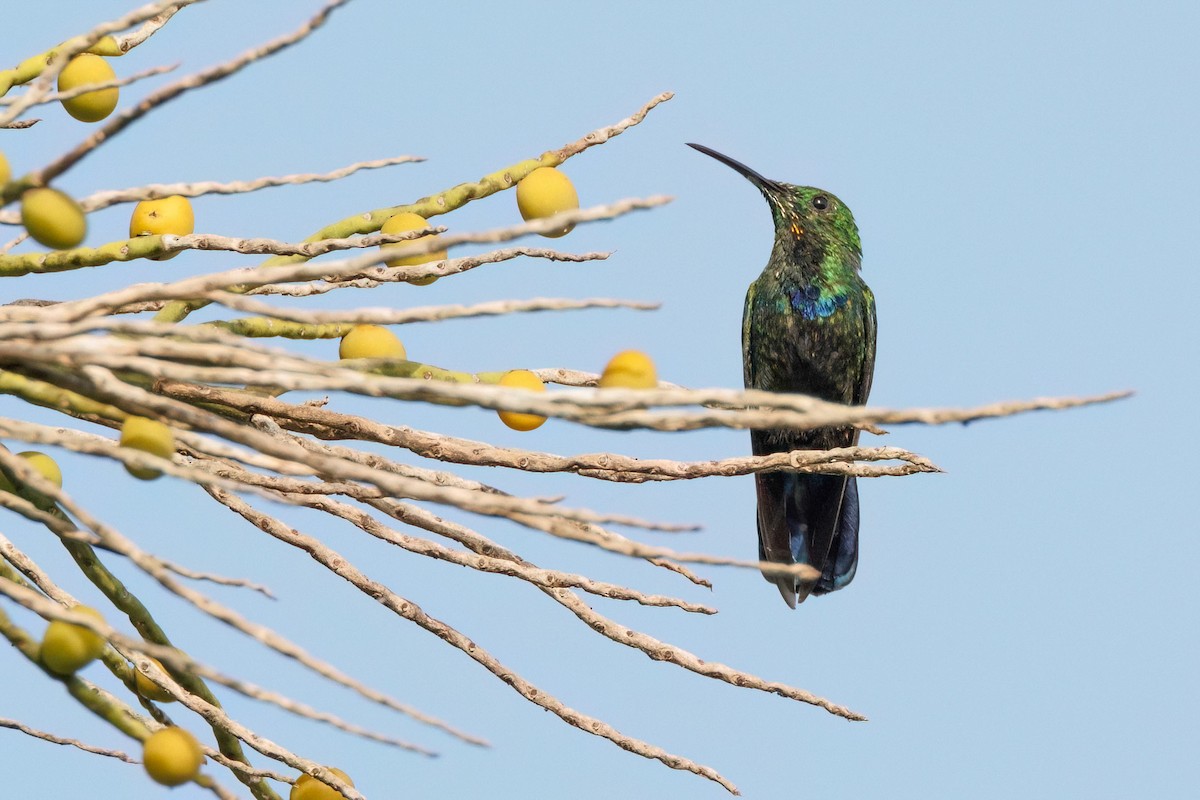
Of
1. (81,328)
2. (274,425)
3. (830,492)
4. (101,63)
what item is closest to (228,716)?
(274,425)

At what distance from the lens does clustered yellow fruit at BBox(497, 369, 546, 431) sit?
6.13 ft

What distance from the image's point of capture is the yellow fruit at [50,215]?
4.52 ft

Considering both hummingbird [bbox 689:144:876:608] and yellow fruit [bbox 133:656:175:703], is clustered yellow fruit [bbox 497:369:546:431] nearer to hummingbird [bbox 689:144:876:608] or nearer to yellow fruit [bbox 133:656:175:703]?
yellow fruit [bbox 133:656:175:703]

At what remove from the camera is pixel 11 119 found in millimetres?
1568

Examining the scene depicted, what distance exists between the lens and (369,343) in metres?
1.85

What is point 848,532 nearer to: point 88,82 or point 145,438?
point 88,82

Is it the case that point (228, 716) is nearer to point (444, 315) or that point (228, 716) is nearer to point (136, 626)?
point (136, 626)

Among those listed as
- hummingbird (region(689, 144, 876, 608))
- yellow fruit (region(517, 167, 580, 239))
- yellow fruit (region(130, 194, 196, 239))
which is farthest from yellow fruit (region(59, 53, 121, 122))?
hummingbird (region(689, 144, 876, 608))

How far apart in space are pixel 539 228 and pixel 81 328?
49cm

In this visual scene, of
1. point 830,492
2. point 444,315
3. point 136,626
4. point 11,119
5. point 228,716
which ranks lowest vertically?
point 830,492

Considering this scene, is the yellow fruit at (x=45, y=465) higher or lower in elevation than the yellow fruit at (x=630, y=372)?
lower

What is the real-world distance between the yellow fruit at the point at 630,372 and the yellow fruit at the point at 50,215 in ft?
2.02

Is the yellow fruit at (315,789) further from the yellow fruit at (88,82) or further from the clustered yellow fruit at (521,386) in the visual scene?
the yellow fruit at (88,82)

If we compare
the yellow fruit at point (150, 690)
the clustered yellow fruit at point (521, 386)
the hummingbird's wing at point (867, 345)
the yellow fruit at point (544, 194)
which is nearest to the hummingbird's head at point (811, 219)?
the hummingbird's wing at point (867, 345)
